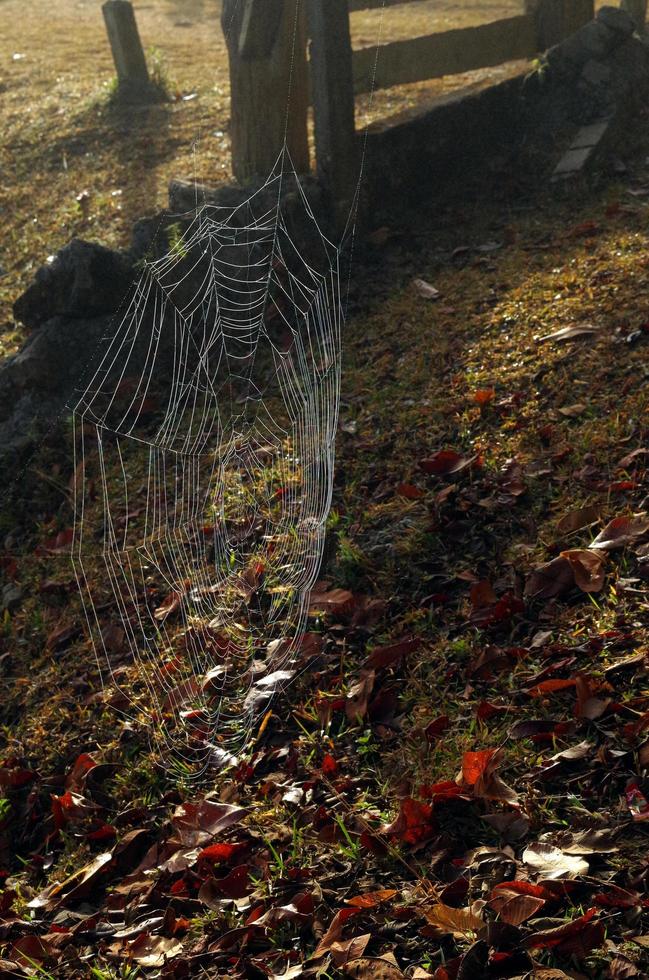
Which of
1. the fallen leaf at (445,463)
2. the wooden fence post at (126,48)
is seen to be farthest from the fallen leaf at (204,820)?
the wooden fence post at (126,48)

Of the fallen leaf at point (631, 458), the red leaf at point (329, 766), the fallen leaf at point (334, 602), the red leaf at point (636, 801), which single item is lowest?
the red leaf at point (329, 766)

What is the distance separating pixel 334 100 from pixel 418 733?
3481 millimetres

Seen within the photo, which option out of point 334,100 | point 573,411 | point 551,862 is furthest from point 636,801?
point 334,100

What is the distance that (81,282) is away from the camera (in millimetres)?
4633

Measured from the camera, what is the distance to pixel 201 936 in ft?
7.18

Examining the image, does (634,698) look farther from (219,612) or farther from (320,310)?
(320,310)

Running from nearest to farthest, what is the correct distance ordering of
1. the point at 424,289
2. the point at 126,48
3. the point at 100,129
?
the point at 424,289, the point at 100,129, the point at 126,48

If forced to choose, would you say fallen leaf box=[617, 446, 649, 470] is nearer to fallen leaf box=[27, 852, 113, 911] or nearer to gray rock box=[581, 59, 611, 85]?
fallen leaf box=[27, 852, 113, 911]

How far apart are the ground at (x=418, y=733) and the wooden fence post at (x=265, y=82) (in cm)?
155

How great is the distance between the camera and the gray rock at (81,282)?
15.2 ft

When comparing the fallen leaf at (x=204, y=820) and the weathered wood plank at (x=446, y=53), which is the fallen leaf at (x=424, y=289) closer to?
the weathered wood plank at (x=446, y=53)

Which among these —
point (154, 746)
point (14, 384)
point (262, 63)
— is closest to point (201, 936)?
point (154, 746)

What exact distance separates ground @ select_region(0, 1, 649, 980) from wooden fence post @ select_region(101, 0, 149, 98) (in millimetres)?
4471

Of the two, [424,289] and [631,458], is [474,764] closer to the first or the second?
[631,458]
